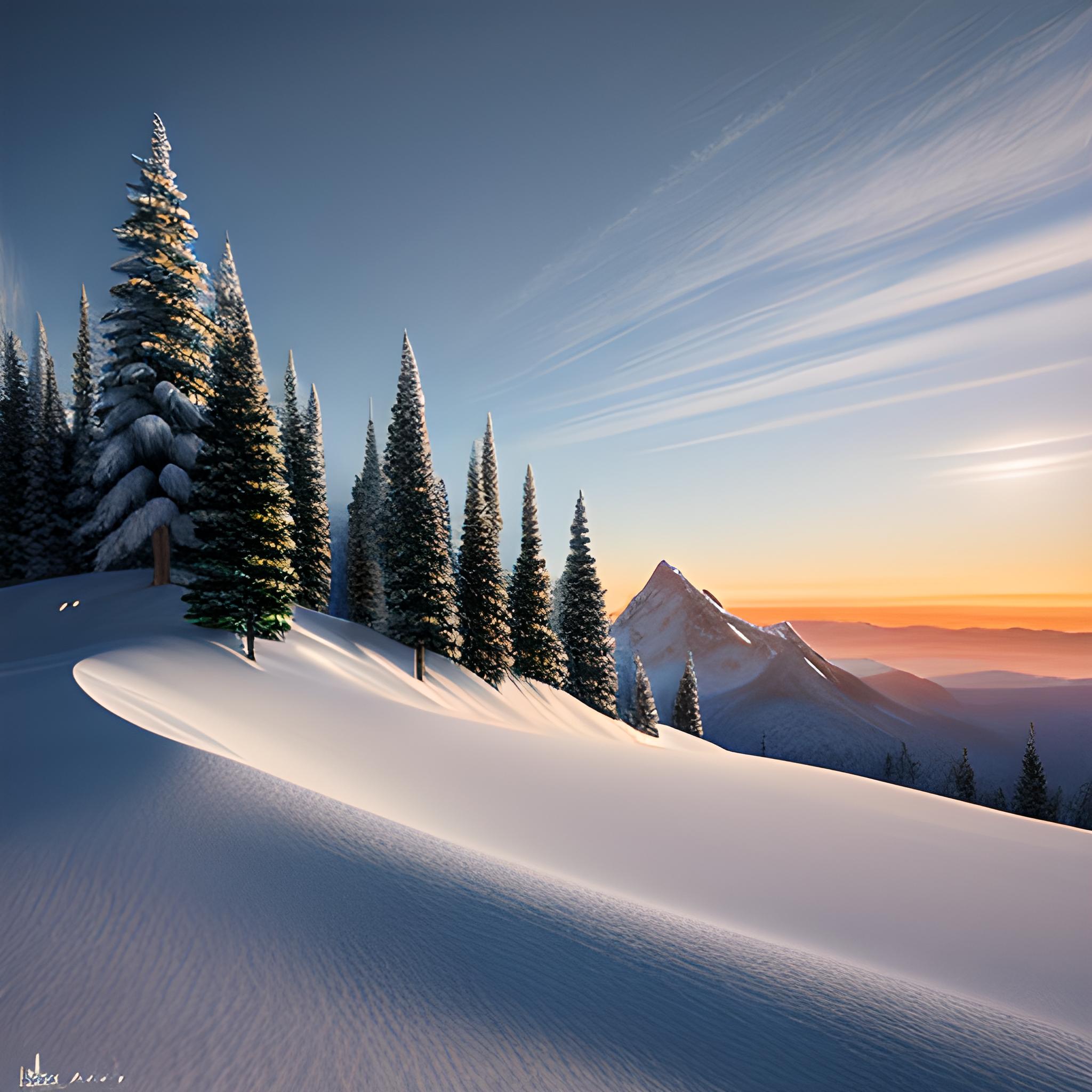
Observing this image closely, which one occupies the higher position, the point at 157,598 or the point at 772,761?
the point at 157,598

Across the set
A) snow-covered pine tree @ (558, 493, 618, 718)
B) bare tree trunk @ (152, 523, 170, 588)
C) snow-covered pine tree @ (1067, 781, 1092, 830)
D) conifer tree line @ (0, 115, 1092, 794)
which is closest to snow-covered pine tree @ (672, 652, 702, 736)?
conifer tree line @ (0, 115, 1092, 794)

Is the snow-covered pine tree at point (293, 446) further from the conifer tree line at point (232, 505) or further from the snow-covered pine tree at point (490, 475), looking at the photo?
the snow-covered pine tree at point (490, 475)

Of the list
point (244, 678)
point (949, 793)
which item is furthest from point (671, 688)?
point (244, 678)

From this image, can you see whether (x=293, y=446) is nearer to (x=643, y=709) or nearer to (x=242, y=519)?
(x=242, y=519)

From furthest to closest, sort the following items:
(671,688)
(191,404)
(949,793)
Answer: (671,688)
(949,793)
(191,404)

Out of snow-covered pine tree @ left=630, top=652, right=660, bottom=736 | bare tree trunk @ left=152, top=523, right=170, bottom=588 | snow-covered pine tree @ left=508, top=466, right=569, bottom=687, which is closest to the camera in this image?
bare tree trunk @ left=152, top=523, right=170, bottom=588

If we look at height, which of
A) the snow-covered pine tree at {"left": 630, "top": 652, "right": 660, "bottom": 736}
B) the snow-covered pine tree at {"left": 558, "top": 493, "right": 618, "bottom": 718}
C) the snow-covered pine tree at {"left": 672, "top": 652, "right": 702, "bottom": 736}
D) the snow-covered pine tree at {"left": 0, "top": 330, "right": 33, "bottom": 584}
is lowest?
the snow-covered pine tree at {"left": 672, "top": 652, "right": 702, "bottom": 736}

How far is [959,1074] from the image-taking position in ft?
7.61

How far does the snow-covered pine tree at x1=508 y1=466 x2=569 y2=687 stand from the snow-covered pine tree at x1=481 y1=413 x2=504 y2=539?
15937 mm

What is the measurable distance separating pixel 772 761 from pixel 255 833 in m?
17.8

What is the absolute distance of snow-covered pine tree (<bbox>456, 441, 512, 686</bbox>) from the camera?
2906 centimetres

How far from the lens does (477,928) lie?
10.2 ft

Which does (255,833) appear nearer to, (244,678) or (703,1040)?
(703,1040)

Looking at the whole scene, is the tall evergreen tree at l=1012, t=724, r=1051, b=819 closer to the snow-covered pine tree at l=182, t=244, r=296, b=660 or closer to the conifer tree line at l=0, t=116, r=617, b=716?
the conifer tree line at l=0, t=116, r=617, b=716
